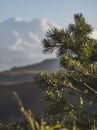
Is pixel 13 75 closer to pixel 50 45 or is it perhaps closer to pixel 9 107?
pixel 9 107

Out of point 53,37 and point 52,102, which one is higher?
point 53,37

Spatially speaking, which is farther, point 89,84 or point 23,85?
point 23,85

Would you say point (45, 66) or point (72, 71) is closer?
point (72, 71)

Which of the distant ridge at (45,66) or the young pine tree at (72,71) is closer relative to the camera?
the young pine tree at (72,71)

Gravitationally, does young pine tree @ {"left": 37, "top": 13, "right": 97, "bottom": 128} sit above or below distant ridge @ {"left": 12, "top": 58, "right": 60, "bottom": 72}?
below

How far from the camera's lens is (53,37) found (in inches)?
366

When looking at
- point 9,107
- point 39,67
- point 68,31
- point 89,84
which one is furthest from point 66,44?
point 39,67

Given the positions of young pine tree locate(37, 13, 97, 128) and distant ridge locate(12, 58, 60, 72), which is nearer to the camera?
young pine tree locate(37, 13, 97, 128)

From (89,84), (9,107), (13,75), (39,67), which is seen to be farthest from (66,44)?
(39,67)

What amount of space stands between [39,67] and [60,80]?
134 metres

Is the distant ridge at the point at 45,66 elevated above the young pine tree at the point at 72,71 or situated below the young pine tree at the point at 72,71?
above

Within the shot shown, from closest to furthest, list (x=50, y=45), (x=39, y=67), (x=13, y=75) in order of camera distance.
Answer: (x=50, y=45), (x=13, y=75), (x=39, y=67)

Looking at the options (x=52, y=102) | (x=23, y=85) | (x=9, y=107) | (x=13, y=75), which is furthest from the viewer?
(x=13, y=75)

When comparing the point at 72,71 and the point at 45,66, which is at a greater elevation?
the point at 45,66
